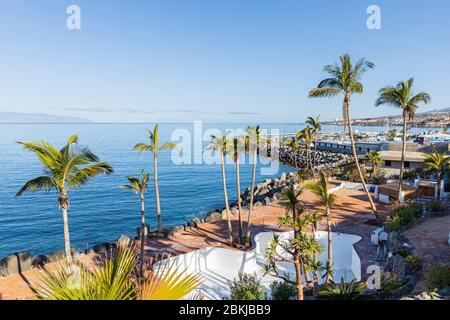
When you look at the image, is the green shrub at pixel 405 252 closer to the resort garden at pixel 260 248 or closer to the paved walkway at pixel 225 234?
the resort garden at pixel 260 248

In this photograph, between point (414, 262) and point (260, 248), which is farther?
point (260, 248)

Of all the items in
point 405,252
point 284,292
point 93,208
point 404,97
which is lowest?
point 93,208

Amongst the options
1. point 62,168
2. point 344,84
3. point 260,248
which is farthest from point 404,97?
point 62,168

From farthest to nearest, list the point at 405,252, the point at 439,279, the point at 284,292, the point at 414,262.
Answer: the point at 405,252, the point at 414,262, the point at 284,292, the point at 439,279

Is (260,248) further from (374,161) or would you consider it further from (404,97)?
(374,161)

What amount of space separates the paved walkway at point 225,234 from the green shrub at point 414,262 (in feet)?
6.81

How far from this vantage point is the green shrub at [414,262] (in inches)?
503

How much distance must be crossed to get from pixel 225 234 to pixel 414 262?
445 inches

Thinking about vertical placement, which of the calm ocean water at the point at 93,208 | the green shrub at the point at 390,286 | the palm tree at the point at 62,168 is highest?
the palm tree at the point at 62,168

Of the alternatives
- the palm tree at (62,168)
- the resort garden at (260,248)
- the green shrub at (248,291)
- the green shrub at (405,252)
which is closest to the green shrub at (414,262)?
the resort garden at (260,248)

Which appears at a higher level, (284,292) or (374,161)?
(374,161)

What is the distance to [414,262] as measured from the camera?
12930 mm

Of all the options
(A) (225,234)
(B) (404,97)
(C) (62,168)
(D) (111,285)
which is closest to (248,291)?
(A) (225,234)

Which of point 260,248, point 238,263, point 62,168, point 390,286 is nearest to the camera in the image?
point 62,168
